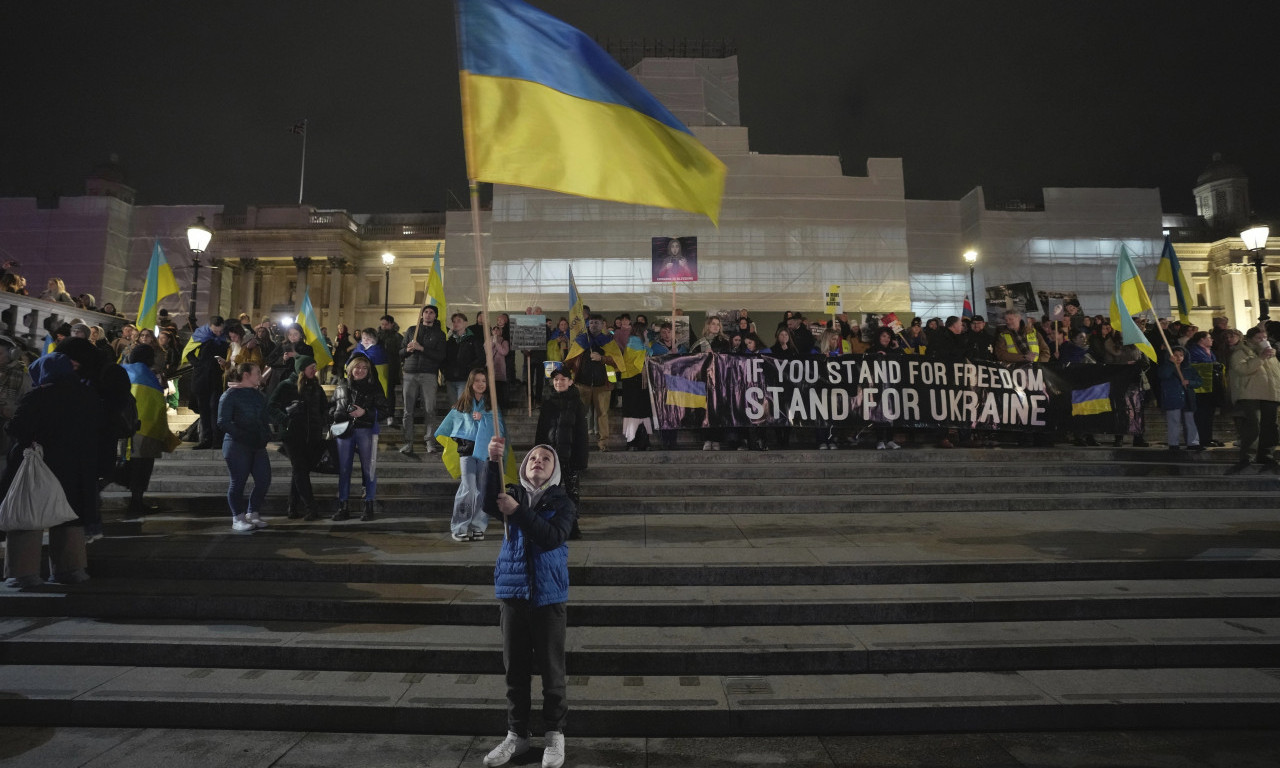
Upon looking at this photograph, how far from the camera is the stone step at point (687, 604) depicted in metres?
5.14

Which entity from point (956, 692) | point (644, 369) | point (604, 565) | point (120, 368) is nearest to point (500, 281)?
point (644, 369)

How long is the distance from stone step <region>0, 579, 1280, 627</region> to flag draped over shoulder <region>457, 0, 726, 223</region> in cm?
295

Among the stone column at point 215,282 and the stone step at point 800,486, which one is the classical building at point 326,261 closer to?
the stone column at point 215,282

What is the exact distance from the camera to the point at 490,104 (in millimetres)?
4055

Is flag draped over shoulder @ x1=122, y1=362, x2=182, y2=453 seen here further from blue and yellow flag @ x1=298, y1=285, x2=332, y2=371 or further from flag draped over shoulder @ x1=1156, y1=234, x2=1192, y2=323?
flag draped over shoulder @ x1=1156, y1=234, x2=1192, y2=323

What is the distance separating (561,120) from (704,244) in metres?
26.0

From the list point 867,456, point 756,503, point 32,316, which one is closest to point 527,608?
point 756,503

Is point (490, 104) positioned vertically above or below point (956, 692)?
above

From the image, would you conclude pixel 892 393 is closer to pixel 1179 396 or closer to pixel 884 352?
pixel 884 352

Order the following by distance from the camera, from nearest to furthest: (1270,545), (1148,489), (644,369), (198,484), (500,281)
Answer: (1270,545) → (198,484) → (1148,489) → (644,369) → (500,281)

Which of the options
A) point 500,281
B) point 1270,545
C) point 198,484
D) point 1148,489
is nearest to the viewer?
Result: point 1270,545

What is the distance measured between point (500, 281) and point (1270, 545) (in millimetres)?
26070

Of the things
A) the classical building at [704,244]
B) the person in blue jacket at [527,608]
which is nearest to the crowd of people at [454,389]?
the person in blue jacket at [527,608]

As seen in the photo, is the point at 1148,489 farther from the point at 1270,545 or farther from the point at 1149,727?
the point at 1149,727
